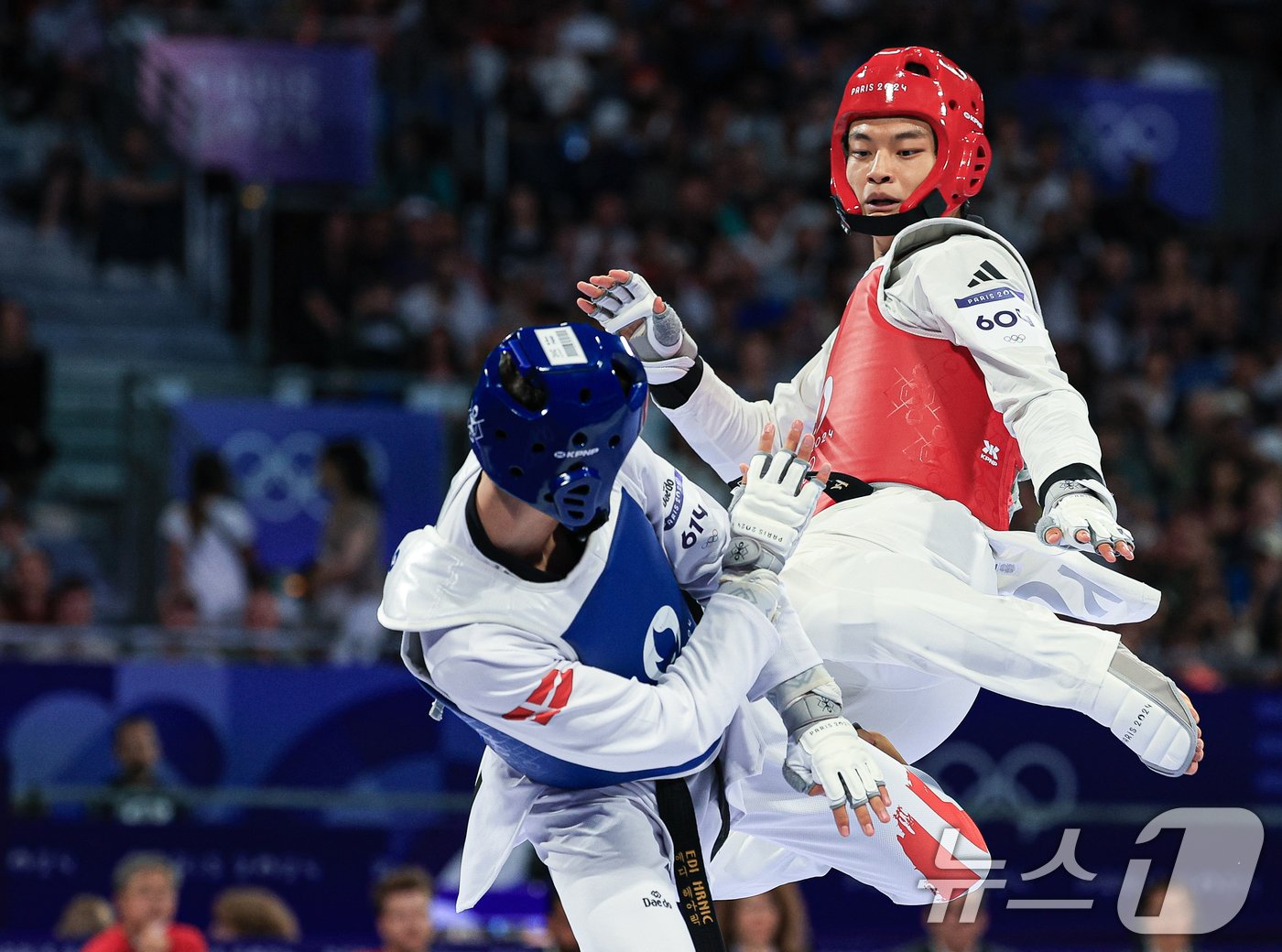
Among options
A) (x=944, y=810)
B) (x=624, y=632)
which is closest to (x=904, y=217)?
(x=624, y=632)

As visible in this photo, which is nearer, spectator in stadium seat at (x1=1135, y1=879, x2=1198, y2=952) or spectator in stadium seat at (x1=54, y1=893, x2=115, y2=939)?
spectator in stadium seat at (x1=1135, y1=879, x2=1198, y2=952)

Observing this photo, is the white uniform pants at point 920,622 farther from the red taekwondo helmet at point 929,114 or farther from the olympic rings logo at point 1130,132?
the olympic rings logo at point 1130,132

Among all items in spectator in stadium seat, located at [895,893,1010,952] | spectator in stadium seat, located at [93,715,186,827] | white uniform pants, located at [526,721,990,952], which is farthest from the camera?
spectator in stadium seat, located at [93,715,186,827]

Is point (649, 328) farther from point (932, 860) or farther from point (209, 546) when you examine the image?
point (209, 546)

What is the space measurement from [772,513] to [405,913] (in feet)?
14.6

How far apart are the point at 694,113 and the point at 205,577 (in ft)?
26.3

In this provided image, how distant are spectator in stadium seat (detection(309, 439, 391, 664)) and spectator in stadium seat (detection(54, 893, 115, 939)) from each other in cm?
233

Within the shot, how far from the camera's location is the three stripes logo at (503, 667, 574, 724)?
192 inches

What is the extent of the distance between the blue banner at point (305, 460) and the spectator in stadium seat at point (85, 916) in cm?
276

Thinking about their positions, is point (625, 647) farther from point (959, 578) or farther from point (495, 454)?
point (959, 578)

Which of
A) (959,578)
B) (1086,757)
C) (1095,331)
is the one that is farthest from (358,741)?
(1095,331)

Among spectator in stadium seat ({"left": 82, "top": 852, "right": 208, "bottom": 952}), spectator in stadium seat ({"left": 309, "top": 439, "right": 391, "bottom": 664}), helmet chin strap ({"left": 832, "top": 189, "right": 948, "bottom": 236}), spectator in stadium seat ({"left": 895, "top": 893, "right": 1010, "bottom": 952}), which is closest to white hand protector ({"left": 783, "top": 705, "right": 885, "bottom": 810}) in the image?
helmet chin strap ({"left": 832, "top": 189, "right": 948, "bottom": 236})

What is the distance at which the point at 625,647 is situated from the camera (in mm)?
5207
